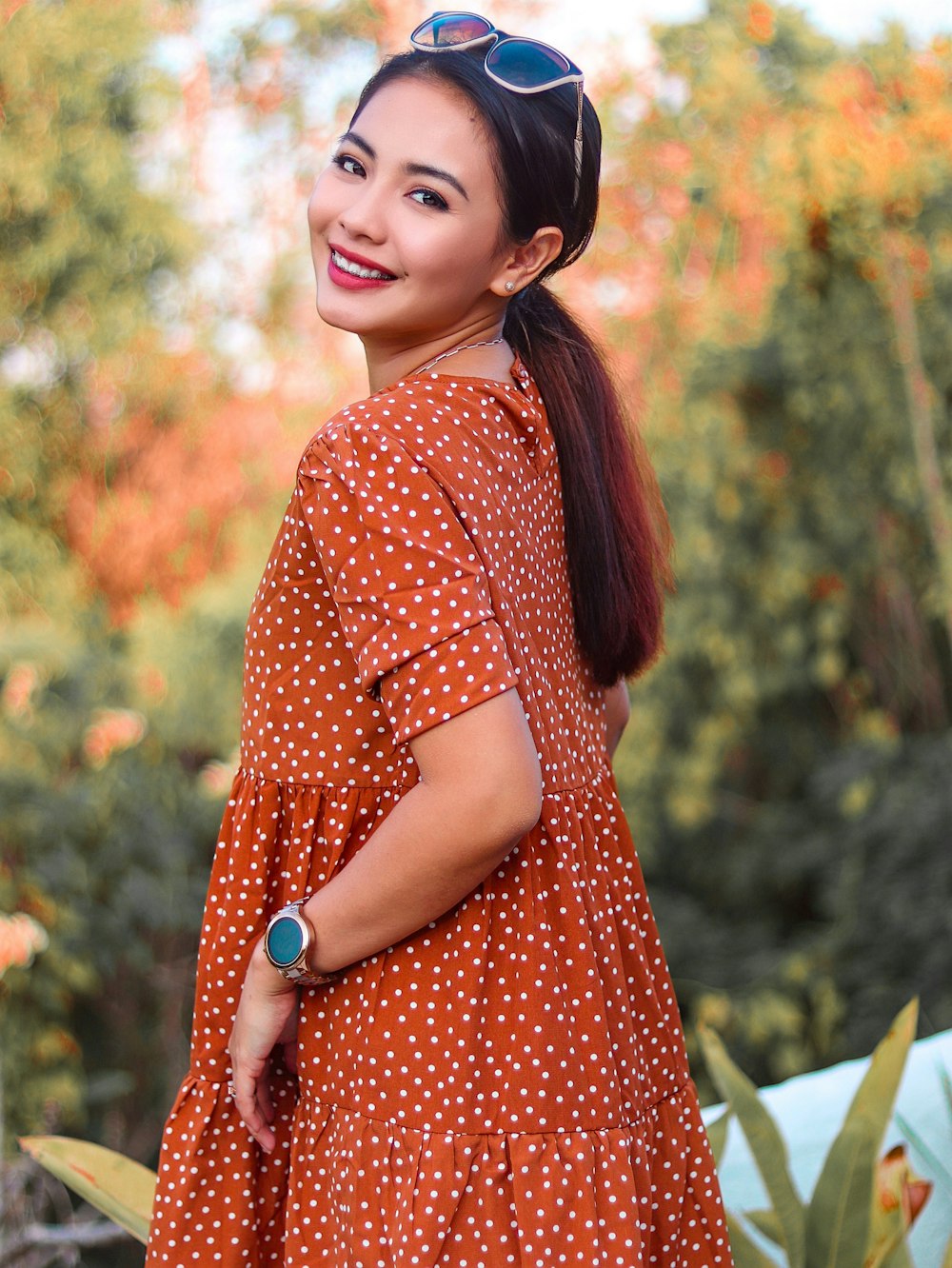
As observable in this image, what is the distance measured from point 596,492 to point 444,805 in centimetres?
44

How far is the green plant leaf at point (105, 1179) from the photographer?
1725 millimetres

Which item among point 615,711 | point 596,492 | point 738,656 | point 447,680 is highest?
point 738,656

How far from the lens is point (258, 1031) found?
1.21 m

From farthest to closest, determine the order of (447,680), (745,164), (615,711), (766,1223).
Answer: (745,164)
(766,1223)
(615,711)
(447,680)

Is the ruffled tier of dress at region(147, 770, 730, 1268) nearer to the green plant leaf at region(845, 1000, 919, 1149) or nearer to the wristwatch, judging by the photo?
the wristwatch

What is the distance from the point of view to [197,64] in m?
8.40

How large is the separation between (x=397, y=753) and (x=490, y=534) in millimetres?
218

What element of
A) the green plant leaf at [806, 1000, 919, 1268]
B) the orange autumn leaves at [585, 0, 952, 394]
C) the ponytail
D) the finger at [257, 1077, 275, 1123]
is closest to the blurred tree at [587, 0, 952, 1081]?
the orange autumn leaves at [585, 0, 952, 394]

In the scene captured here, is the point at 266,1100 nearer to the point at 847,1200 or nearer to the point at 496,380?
the point at 496,380

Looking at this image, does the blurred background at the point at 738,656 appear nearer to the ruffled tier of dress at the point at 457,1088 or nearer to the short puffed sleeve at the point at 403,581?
the ruffled tier of dress at the point at 457,1088

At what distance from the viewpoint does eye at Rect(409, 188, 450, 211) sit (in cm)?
123

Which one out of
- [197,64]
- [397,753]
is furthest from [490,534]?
[197,64]

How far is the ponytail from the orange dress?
0.04m

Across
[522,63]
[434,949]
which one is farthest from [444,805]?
[522,63]
